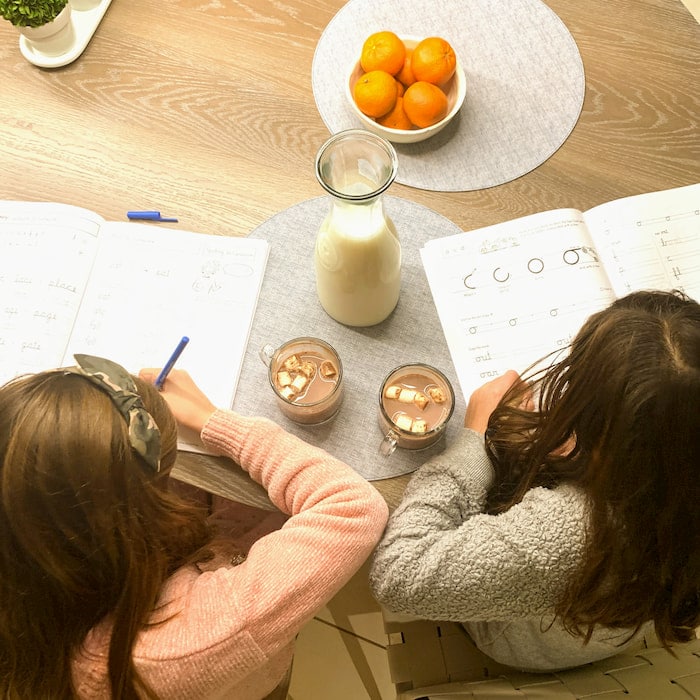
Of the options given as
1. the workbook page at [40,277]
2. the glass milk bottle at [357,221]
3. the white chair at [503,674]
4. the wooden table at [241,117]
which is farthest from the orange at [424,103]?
the white chair at [503,674]

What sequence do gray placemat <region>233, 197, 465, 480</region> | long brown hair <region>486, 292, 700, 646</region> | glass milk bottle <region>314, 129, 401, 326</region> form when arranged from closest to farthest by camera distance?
long brown hair <region>486, 292, 700, 646</region> < glass milk bottle <region>314, 129, 401, 326</region> < gray placemat <region>233, 197, 465, 480</region>

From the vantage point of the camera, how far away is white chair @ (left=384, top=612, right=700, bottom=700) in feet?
2.60

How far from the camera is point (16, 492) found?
0.65m

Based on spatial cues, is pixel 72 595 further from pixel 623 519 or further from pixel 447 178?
pixel 447 178

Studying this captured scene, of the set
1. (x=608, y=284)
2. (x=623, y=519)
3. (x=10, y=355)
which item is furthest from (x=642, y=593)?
(x=10, y=355)

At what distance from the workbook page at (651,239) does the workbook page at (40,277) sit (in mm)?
743

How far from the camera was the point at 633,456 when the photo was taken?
2.22 ft

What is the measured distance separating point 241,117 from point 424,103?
11.4 inches

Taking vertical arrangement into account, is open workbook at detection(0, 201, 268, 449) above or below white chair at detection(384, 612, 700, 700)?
above

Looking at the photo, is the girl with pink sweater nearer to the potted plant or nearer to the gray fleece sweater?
the gray fleece sweater

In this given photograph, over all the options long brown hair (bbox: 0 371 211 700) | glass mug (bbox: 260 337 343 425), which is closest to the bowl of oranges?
glass mug (bbox: 260 337 343 425)

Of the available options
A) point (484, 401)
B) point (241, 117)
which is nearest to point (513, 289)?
point (484, 401)

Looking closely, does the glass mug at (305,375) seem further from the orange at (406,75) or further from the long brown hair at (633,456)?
the orange at (406,75)

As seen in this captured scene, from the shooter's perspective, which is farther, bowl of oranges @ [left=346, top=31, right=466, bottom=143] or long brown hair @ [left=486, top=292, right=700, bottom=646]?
bowl of oranges @ [left=346, top=31, right=466, bottom=143]
